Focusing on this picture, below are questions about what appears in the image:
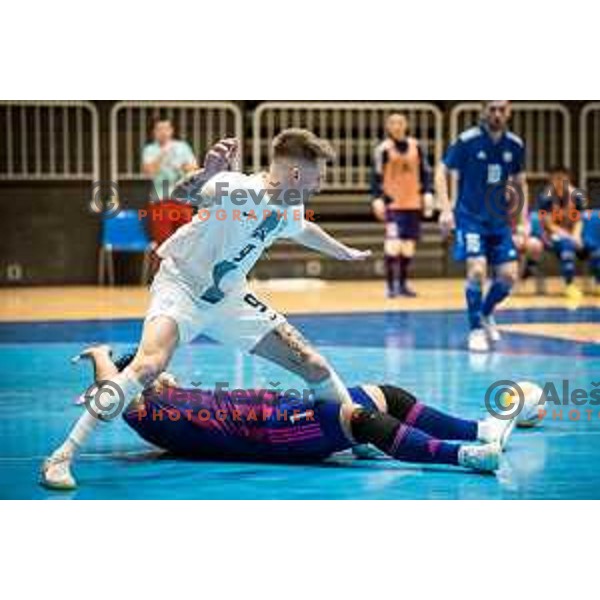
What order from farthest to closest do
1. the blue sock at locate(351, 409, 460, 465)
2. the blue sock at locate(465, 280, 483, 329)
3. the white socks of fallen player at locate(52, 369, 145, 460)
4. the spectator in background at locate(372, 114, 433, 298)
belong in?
the spectator in background at locate(372, 114, 433, 298) < the blue sock at locate(465, 280, 483, 329) < the blue sock at locate(351, 409, 460, 465) < the white socks of fallen player at locate(52, 369, 145, 460)

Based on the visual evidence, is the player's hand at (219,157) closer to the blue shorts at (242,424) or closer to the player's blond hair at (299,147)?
the player's blond hair at (299,147)

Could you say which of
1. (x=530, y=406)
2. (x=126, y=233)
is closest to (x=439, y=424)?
(x=530, y=406)

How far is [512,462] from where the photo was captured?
23.5ft

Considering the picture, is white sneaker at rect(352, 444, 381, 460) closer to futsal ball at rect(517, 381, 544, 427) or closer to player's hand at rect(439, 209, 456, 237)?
futsal ball at rect(517, 381, 544, 427)

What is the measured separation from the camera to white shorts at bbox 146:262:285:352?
679 centimetres

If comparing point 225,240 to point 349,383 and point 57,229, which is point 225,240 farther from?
point 57,229

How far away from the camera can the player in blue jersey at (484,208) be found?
12164mm

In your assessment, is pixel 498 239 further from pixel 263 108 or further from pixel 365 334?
pixel 263 108

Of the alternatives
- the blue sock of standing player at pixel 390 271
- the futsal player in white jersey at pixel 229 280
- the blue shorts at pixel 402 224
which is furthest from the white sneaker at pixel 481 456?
the blue shorts at pixel 402 224

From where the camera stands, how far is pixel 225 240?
684 cm

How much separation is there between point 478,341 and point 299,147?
548 cm

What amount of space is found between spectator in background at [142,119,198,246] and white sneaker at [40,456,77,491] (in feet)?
37.7

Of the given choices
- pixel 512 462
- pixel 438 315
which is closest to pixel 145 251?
pixel 438 315

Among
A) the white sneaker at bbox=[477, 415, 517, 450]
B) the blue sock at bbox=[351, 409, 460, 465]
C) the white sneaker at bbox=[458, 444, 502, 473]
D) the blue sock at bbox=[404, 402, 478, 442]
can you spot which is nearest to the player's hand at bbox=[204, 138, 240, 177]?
the blue sock at bbox=[351, 409, 460, 465]
